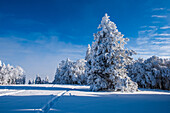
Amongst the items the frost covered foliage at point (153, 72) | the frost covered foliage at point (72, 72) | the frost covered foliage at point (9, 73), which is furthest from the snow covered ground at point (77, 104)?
the frost covered foliage at point (9, 73)

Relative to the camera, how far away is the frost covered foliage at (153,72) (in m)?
35.3

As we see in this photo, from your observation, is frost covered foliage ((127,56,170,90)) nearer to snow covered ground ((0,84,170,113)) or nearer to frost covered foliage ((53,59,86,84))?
frost covered foliage ((53,59,86,84))

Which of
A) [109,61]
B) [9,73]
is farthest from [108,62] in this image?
[9,73]

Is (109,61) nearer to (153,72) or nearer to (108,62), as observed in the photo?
(108,62)

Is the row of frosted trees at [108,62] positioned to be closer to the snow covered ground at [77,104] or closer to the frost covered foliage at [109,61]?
the frost covered foliage at [109,61]

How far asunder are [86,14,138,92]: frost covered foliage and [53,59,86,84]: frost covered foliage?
113 ft

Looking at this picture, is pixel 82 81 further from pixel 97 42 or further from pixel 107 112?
pixel 107 112

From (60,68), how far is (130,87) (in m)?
48.7

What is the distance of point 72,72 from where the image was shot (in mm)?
54000

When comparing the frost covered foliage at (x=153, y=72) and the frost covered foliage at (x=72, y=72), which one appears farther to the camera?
the frost covered foliage at (x=72, y=72)

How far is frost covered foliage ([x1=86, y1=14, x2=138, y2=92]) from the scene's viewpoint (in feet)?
56.2

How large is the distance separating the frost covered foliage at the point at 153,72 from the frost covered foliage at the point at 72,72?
72.7 feet

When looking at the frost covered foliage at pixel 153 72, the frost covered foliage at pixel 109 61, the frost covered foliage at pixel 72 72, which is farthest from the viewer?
the frost covered foliage at pixel 72 72

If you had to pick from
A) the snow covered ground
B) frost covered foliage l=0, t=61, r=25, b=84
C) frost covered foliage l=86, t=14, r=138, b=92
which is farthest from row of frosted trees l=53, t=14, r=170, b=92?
frost covered foliage l=0, t=61, r=25, b=84
